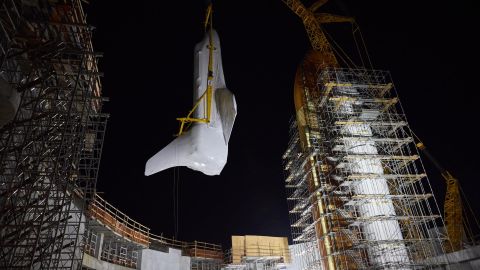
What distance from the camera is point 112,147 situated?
52.2 metres

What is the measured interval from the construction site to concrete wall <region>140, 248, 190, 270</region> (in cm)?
9

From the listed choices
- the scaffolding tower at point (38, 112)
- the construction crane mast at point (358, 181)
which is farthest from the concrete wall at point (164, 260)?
the scaffolding tower at point (38, 112)

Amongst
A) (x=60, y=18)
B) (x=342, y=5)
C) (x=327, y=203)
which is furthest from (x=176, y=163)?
(x=342, y=5)

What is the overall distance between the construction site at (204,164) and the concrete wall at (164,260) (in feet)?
0.30

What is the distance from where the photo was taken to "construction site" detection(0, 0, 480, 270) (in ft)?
39.9

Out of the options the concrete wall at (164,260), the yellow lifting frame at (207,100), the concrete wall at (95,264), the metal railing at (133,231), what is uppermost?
the yellow lifting frame at (207,100)

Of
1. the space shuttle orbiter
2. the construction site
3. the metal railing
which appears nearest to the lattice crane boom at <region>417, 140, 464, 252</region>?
the construction site

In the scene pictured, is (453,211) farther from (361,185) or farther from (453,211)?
(361,185)

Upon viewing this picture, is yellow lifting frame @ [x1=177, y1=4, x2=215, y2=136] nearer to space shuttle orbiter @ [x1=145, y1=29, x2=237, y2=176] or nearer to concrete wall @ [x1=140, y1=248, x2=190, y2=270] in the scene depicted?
space shuttle orbiter @ [x1=145, y1=29, x2=237, y2=176]

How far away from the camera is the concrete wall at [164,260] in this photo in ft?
88.2

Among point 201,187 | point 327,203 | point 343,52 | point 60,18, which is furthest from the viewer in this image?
point 201,187

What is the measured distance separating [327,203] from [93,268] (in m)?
14.6

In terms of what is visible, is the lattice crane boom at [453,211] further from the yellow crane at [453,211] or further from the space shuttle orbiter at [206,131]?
the space shuttle orbiter at [206,131]

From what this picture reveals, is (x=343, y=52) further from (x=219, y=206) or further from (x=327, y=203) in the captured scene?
(x=219, y=206)
